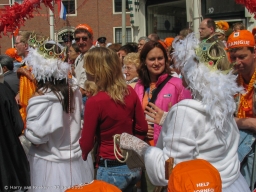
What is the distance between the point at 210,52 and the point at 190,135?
55cm

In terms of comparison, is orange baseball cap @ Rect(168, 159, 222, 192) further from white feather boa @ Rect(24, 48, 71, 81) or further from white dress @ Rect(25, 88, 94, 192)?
white feather boa @ Rect(24, 48, 71, 81)

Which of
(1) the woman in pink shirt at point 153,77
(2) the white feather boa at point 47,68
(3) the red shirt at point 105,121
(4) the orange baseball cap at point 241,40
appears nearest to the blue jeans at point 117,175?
(3) the red shirt at point 105,121

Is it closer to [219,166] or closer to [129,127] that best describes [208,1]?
[129,127]

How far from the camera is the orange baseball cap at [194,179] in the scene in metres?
1.66

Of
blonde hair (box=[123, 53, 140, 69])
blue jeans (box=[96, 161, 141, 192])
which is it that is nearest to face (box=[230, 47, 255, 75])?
blue jeans (box=[96, 161, 141, 192])

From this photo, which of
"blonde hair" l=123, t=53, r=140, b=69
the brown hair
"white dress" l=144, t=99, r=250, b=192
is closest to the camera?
"white dress" l=144, t=99, r=250, b=192

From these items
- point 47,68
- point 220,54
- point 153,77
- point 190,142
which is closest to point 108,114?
point 47,68

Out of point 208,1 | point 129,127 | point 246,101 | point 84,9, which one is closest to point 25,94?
point 129,127

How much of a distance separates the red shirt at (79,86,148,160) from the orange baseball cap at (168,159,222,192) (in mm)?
1123

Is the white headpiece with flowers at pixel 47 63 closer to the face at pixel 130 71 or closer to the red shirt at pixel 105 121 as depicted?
the red shirt at pixel 105 121

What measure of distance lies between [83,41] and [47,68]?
186cm

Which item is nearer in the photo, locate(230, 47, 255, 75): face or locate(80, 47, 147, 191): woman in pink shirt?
locate(80, 47, 147, 191): woman in pink shirt

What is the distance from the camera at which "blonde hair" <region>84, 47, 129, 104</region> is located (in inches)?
114

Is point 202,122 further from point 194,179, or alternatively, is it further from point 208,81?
point 194,179
